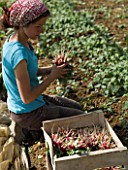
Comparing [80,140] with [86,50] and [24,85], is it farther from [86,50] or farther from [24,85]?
[86,50]

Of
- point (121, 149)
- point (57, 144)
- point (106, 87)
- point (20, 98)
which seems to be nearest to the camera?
point (121, 149)

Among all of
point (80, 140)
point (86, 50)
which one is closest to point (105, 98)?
point (86, 50)

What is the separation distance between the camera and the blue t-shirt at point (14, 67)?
3.23 metres

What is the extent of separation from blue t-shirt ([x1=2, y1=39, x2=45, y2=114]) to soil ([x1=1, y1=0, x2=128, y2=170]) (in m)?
0.53

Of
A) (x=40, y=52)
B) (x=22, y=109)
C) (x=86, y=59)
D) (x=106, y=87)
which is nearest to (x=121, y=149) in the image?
(x=22, y=109)

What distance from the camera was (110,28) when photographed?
610 cm

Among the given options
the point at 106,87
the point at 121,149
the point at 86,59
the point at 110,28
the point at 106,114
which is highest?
the point at 110,28

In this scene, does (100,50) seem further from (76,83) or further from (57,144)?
(57,144)

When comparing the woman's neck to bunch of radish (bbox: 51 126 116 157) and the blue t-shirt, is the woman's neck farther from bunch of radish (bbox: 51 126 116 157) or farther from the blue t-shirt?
bunch of radish (bbox: 51 126 116 157)

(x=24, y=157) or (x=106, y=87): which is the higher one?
(x=106, y=87)

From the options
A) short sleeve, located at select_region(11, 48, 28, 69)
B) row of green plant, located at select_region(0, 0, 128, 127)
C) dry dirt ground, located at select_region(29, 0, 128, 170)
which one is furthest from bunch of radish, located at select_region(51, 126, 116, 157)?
row of green plant, located at select_region(0, 0, 128, 127)

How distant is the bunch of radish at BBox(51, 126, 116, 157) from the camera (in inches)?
127

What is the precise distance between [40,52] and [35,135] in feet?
5.89

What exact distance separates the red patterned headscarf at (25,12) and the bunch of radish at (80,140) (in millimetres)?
929
